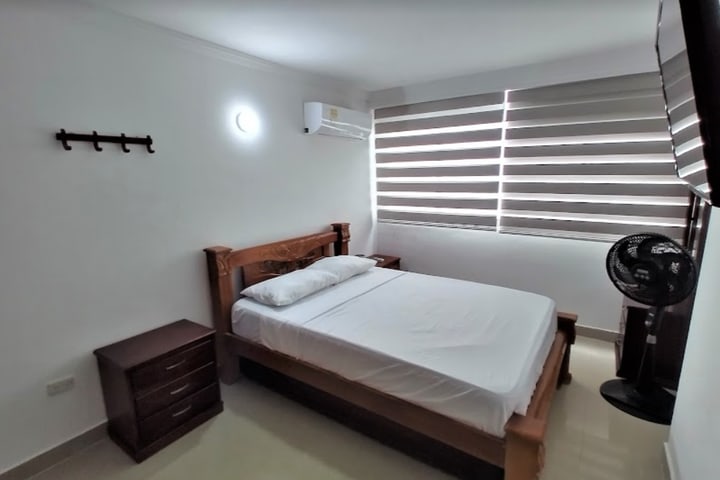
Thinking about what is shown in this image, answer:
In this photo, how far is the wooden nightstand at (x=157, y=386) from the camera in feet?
6.63

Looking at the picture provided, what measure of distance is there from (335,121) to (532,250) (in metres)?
2.33

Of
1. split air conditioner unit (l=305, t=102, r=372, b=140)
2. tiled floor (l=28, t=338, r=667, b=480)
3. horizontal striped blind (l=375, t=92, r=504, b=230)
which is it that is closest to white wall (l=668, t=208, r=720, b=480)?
tiled floor (l=28, t=338, r=667, b=480)

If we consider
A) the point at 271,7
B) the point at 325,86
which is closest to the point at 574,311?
the point at 325,86

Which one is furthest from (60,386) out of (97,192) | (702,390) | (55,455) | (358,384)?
(702,390)

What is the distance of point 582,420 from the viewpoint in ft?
7.54

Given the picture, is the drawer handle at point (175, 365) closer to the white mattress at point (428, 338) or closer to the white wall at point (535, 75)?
the white mattress at point (428, 338)

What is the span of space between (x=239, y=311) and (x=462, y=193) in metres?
2.56

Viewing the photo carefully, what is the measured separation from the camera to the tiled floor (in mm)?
1930

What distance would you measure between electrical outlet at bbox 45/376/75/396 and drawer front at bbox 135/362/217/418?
44 cm

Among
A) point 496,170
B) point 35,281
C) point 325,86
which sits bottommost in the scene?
point 35,281

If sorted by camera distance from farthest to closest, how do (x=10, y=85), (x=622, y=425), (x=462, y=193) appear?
(x=462, y=193) < (x=622, y=425) < (x=10, y=85)

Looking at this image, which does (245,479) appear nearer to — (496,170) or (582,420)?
(582,420)

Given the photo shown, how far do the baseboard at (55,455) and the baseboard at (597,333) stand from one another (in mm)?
3869

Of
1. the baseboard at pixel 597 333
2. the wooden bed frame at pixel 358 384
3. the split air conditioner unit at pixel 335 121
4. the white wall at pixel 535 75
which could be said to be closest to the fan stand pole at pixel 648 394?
the wooden bed frame at pixel 358 384
